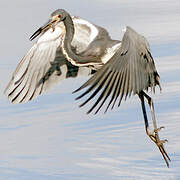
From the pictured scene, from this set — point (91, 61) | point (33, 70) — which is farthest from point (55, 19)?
point (33, 70)

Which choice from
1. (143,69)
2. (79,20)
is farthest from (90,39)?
(143,69)

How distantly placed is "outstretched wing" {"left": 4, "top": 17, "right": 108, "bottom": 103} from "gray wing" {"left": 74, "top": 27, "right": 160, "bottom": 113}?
138 cm

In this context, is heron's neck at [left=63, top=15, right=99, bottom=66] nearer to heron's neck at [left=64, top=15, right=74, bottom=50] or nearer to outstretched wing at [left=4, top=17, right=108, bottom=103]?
heron's neck at [left=64, top=15, right=74, bottom=50]

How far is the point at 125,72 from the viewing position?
11.0 metres

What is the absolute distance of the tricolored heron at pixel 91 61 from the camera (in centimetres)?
1091

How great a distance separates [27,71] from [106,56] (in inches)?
44.2

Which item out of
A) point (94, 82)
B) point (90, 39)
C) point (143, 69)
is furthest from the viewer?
point (90, 39)

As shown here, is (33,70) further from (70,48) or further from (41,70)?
(70,48)

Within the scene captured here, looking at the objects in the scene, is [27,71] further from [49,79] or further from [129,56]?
[129,56]

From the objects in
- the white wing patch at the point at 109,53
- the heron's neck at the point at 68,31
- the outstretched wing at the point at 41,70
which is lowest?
the outstretched wing at the point at 41,70

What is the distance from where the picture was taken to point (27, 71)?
12.8m

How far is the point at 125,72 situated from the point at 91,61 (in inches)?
41.2

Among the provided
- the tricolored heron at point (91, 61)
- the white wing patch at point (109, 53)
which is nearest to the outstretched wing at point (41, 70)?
the tricolored heron at point (91, 61)

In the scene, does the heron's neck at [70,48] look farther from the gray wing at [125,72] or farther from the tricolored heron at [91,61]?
the gray wing at [125,72]
